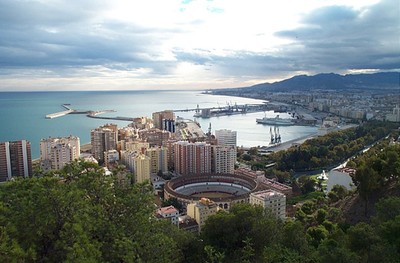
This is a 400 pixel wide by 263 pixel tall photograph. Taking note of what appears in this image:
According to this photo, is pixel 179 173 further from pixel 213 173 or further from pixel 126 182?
pixel 126 182

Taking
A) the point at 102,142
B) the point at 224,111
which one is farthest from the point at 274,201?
the point at 224,111

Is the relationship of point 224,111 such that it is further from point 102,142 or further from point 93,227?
point 93,227

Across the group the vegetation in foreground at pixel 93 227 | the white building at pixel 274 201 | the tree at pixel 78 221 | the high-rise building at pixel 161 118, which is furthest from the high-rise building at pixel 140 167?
the high-rise building at pixel 161 118

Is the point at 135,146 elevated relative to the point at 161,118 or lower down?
lower down

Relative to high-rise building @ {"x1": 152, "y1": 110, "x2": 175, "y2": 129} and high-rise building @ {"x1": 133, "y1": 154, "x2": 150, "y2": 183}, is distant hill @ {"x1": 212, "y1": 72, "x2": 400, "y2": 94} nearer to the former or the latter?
high-rise building @ {"x1": 152, "y1": 110, "x2": 175, "y2": 129}

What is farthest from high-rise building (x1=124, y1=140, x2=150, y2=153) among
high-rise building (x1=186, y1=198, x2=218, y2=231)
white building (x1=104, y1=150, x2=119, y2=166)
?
high-rise building (x1=186, y1=198, x2=218, y2=231)

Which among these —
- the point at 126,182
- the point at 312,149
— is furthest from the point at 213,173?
the point at 126,182
